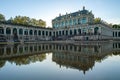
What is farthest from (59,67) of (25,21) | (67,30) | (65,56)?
(25,21)

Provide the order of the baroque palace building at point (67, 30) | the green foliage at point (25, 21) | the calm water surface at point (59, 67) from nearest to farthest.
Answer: the calm water surface at point (59, 67), the baroque palace building at point (67, 30), the green foliage at point (25, 21)

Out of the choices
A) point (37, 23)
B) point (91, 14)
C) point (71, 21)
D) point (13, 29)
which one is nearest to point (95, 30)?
point (91, 14)

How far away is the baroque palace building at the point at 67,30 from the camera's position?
1942 inches

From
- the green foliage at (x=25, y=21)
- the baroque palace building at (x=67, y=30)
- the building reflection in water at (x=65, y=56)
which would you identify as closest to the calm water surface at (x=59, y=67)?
the building reflection in water at (x=65, y=56)

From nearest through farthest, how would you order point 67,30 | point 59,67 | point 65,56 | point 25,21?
point 59,67 < point 65,56 < point 67,30 < point 25,21

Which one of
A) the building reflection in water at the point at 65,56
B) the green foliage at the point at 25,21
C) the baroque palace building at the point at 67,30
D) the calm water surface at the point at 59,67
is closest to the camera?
the calm water surface at the point at 59,67

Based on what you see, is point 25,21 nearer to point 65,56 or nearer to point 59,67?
point 65,56

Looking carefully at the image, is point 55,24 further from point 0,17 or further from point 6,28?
point 6,28

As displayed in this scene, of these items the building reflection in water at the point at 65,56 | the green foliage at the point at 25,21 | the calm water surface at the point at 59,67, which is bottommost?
the calm water surface at the point at 59,67

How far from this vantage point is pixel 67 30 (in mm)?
65812

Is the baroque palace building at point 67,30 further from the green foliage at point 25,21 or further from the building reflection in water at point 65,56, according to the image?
the building reflection in water at point 65,56

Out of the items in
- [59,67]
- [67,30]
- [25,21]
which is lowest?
[59,67]

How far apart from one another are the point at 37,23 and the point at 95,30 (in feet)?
142

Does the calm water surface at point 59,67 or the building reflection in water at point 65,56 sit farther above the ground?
the building reflection in water at point 65,56
